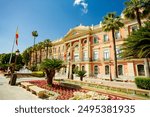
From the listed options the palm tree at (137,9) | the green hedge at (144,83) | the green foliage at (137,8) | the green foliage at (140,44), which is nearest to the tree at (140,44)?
the green foliage at (140,44)

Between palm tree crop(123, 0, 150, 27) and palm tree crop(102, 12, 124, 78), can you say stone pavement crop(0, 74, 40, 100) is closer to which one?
palm tree crop(102, 12, 124, 78)

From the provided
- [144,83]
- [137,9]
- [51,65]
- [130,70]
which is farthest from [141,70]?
[51,65]

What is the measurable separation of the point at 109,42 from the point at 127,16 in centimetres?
1058

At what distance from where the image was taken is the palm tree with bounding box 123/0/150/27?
20.0 metres

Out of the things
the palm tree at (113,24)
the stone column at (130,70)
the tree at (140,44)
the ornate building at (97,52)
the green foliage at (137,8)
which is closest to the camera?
the tree at (140,44)

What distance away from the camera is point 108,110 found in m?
5.22

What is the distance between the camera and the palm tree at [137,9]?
20016mm

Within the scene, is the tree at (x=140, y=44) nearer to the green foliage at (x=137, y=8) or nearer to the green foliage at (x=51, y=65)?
the green foliage at (x=51, y=65)

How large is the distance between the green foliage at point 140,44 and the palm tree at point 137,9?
1096 cm

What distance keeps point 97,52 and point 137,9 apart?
15791mm

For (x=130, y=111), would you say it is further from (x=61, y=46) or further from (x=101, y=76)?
(x=61, y=46)

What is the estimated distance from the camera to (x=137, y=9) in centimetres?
2062

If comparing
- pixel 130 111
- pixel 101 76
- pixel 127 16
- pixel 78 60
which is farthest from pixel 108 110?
pixel 78 60

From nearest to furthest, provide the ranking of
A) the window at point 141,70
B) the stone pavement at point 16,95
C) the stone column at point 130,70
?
1. the stone pavement at point 16,95
2. the window at point 141,70
3. the stone column at point 130,70
